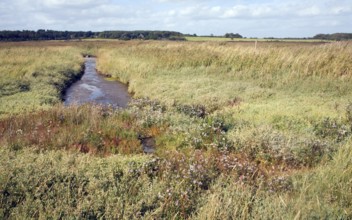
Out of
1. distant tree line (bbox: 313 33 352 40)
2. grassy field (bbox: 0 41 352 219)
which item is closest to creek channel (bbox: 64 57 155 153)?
grassy field (bbox: 0 41 352 219)

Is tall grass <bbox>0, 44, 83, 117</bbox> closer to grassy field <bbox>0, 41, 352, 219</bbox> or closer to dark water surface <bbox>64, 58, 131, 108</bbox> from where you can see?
grassy field <bbox>0, 41, 352, 219</bbox>

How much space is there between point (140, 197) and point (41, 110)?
24.6 feet

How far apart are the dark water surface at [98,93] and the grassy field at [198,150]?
1.28 m

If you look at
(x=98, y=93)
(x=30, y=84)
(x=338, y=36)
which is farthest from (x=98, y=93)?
(x=338, y=36)

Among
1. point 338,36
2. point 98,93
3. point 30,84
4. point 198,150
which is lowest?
point 98,93

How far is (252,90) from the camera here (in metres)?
14.2

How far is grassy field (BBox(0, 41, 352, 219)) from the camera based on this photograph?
4.90 meters

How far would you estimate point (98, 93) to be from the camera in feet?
61.1

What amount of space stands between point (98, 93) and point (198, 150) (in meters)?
12.1

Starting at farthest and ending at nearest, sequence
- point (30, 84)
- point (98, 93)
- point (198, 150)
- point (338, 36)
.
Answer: point (338, 36) → point (98, 93) → point (30, 84) → point (198, 150)

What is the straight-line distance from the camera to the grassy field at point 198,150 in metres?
4.90

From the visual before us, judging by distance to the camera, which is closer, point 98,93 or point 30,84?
point 30,84

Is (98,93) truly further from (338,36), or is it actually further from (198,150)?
(338,36)

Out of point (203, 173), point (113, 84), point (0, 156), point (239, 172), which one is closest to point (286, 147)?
point (239, 172)
